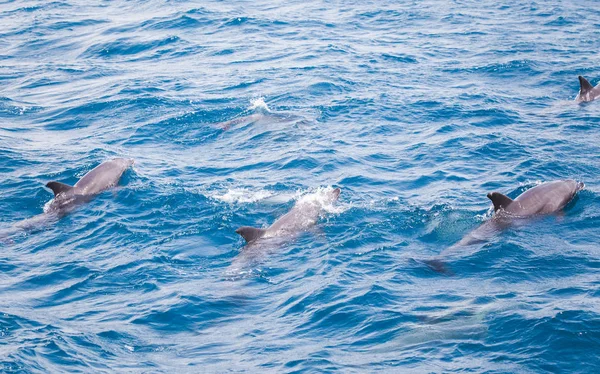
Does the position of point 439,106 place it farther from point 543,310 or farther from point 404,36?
point 543,310

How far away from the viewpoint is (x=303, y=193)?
2103 centimetres

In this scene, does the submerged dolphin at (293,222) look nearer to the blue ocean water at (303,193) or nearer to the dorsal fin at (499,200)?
the blue ocean water at (303,193)

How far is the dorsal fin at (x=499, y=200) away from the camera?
18.5m

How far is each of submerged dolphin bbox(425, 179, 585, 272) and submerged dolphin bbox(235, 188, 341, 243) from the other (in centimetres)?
361

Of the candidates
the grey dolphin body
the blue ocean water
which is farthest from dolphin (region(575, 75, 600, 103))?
the grey dolphin body

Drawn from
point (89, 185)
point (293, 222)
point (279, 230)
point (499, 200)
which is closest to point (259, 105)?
point (89, 185)

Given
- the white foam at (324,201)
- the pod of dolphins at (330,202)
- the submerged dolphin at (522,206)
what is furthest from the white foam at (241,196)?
the submerged dolphin at (522,206)

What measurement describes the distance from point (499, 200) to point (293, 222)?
5066mm

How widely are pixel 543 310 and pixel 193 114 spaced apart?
1670 centimetres

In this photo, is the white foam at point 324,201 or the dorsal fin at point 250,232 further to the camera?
the white foam at point 324,201

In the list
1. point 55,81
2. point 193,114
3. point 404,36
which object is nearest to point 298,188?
point 193,114

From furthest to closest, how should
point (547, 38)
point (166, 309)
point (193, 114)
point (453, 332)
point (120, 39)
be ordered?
point (120, 39)
point (547, 38)
point (193, 114)
point (166, 309)
point (453, 332)

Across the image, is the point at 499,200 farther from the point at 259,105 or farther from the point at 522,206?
the point at 259,105

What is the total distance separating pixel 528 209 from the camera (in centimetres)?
1892
